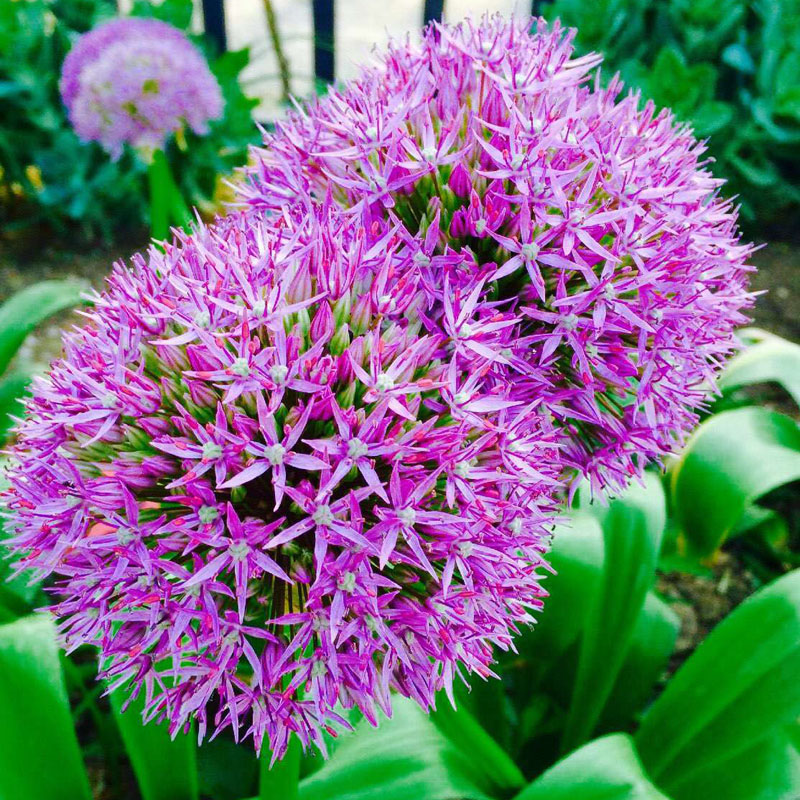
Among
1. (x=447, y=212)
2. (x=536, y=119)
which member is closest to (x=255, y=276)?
(x=447, y=212)

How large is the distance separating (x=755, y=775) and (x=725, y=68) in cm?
306

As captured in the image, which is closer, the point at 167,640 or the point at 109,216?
the point at 167,640

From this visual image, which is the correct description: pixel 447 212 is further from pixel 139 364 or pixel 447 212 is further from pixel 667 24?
pixel 667 24

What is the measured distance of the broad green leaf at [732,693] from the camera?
4.29ft

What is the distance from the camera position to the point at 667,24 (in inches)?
139

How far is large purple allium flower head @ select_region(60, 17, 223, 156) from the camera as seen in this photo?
197cm

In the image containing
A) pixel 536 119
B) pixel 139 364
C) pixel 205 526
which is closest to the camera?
pixel 205 526

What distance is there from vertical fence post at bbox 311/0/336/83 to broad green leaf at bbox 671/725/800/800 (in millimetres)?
3370

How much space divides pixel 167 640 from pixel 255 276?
35 cm

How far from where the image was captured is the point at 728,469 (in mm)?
1602

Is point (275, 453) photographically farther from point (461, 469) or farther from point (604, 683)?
point (604, 683)

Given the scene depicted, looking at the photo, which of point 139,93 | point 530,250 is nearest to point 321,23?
point 139,93

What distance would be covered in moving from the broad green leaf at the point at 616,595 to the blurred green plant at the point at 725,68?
7.19ft

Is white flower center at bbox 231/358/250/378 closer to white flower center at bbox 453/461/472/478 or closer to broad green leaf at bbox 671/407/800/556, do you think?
white flower center at bbox 453/461/472/478
